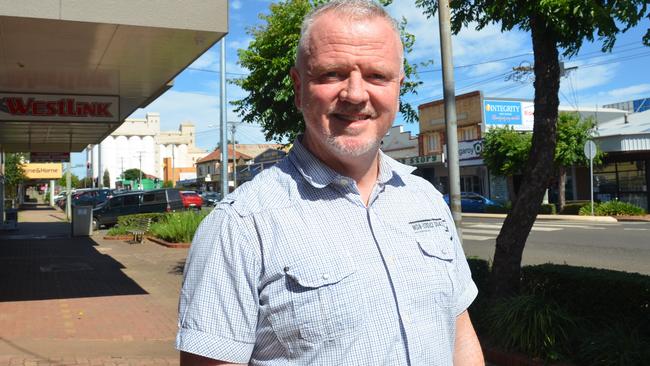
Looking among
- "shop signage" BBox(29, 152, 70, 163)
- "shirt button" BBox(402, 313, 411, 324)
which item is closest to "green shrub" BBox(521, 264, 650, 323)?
"shirt button" BBox(402, 313, 411, 324)

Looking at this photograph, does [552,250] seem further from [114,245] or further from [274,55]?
[114,245]

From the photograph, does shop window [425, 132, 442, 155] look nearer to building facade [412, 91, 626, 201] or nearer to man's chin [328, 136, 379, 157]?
building facade [412, 91, 626, 201]

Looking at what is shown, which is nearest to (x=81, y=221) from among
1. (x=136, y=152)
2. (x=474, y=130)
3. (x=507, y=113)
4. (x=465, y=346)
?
(x=465, y=346)

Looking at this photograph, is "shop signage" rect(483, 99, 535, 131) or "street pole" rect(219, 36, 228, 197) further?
"shop signage" rect(483, 99, 535, 131)

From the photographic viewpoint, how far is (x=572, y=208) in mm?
27547

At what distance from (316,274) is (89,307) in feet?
25.6

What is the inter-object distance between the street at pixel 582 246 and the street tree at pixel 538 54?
416 cm

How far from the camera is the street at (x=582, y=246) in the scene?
12.0m

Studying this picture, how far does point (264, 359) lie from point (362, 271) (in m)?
0.36

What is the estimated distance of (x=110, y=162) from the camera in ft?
398

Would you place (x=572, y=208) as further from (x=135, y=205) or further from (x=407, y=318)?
(x=407, y=318)

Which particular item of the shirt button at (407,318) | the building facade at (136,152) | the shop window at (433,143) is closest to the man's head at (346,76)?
the shirt button at (407,318)

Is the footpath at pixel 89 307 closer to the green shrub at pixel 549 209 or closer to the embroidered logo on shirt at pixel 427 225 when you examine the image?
the embroidered logo on shirt at pixel 427 225

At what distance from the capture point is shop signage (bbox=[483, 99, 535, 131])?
39062 millimetres
